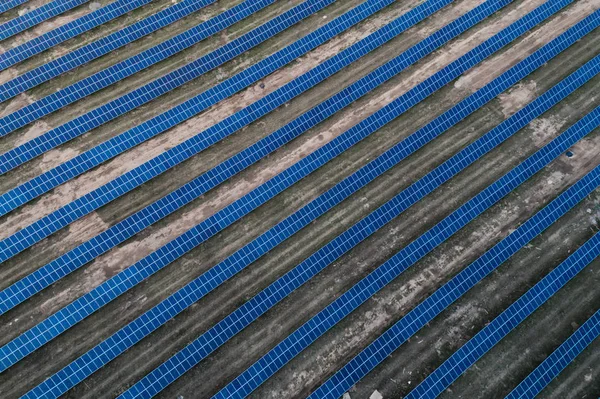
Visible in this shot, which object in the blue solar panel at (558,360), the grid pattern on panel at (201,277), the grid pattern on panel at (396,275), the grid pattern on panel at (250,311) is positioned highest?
the grid pattern on panel at (201,277)

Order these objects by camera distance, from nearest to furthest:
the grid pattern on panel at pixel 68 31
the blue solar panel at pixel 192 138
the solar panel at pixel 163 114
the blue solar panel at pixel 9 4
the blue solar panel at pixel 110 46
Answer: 1. the blue solar panel at pixel 192 138
2. the solar panel at pixel 163 114
3. the blue solar panel at pixel 110 46
4. the grid pattern on panel at pixel 68 31
5. the blue solar panel at pixel 9 4

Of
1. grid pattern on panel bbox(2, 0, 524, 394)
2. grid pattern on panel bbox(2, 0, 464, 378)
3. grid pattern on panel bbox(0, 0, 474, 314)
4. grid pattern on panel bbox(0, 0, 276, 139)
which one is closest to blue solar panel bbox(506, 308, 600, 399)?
grid pattern on panel bbox(2, 0, 524, 394)

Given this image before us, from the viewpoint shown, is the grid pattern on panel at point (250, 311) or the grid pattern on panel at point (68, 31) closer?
the grid pattern on panel at point (250, 311)

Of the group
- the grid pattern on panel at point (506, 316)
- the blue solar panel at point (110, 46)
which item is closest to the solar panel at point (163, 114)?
the blue solar panel at point (110, 46)

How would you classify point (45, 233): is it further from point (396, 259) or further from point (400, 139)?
point (400, 139)

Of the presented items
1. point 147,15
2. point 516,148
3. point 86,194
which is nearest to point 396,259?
point 516,148

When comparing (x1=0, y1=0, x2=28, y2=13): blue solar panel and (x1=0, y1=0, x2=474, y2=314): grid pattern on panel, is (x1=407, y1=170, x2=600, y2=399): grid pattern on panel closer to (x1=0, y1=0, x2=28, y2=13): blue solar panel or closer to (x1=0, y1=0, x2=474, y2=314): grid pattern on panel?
(x1=0, y1=0, x2=474, y2=314): grid pattern on panel

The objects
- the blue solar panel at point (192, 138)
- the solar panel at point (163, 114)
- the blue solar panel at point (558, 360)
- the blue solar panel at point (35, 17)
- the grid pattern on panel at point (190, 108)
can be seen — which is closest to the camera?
the blue solar panel at point (558, 360)

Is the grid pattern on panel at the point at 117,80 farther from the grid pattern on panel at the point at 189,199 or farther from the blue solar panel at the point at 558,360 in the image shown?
the blue solar panel at the point at 558,360
